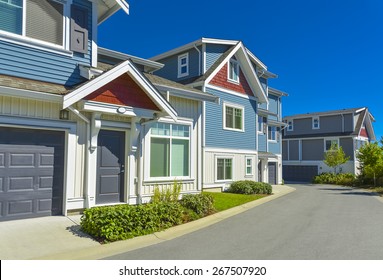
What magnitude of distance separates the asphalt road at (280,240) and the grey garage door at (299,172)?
2633 cm

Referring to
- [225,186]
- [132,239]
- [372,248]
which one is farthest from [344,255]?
[225,186]

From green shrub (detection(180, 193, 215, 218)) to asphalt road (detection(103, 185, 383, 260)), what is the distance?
0.79 m

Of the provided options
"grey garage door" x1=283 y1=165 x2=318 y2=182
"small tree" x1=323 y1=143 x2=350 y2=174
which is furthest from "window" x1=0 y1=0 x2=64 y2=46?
"grey garage door" x1=283 y1=165 x2=318 y2=182

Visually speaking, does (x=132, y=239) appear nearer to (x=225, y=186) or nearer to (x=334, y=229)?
(x=334, y=229)

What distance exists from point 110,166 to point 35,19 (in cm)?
493

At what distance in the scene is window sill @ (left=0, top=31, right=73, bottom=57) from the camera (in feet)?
26.4

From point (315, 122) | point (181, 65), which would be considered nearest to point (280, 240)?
point (181, 65)

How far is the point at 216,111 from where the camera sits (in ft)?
55.5


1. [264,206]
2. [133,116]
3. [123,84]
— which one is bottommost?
[264,206]

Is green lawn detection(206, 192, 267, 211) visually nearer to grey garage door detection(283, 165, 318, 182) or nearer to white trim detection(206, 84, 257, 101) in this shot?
white trim detection(206, 84, 257, 101)

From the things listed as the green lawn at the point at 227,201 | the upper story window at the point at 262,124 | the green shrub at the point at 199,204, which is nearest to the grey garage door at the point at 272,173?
the upper story window at the point at 262,124

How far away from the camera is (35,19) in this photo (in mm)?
8711
